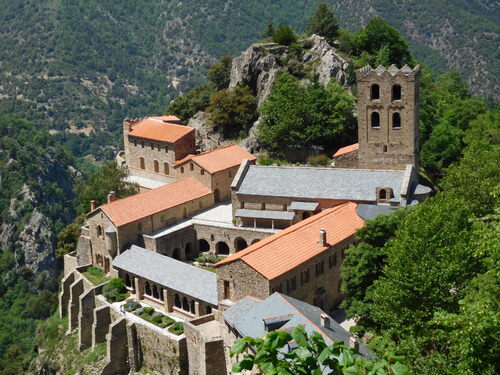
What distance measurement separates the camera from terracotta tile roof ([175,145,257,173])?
64.6 meters

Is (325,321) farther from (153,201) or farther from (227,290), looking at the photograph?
(153,201)

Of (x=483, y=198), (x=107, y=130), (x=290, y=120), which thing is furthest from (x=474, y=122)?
(x=107, y=130)

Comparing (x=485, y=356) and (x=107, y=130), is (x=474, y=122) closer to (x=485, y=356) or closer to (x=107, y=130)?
(x=485, y=356)

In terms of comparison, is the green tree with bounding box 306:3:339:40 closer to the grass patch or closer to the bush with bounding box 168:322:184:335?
the grass patch

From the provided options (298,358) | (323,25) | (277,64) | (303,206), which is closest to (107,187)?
(303,206)

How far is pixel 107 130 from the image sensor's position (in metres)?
195

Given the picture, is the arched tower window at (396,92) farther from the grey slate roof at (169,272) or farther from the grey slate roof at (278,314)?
the grey slate roof at (278,314)

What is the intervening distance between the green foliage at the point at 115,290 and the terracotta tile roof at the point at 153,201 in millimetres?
Result: 4607

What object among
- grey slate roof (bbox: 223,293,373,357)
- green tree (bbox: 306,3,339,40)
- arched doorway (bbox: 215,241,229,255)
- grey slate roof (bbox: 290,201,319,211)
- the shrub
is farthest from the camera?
green tree (bbox: 306,3,339,40)

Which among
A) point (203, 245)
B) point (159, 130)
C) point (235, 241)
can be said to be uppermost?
point (159, 130)

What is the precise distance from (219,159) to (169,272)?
678 inches

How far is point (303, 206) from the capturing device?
186ft

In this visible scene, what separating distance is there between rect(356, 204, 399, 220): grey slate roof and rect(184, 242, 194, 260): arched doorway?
1535cm

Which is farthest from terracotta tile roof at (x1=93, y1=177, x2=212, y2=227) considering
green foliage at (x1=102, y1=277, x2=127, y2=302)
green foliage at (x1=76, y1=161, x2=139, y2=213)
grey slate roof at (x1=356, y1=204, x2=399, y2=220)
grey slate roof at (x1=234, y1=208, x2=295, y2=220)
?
grey slate roof at (x1=356, y1=204, x2=399, y2=220)
